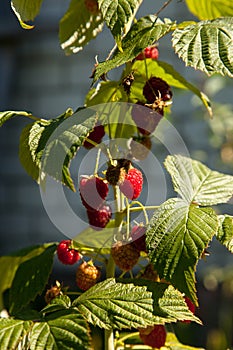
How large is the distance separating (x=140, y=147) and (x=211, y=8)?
296 mm

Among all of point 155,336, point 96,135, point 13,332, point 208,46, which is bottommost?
point 155,336

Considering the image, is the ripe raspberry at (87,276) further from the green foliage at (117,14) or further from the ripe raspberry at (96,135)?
the green foliage at (117,14)

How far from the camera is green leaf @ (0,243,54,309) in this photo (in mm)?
1228

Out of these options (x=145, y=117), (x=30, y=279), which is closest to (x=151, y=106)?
(x=145, y=117)

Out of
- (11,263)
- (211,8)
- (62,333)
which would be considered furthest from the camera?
(11,263)

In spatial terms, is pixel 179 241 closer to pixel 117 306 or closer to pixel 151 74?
pixel 117 306

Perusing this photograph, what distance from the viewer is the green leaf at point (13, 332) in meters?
0.83

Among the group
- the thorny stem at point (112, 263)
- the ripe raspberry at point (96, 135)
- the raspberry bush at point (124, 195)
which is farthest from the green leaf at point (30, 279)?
the ripe raspberry at point (96, 135)

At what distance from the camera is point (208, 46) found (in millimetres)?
907

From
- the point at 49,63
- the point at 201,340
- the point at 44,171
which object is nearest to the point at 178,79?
the point at 44,171

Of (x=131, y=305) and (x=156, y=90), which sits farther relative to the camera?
(x=156, y=90)

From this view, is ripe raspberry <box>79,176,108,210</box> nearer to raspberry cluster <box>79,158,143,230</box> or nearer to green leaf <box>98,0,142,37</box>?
raspberry cluster <box>79,158,143,230</box>

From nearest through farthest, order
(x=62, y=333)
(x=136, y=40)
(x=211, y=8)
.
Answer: (x=62, y=333) < (x=136, y=40) < (x=211, y=8)

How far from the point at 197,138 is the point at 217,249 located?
2.47 feet
